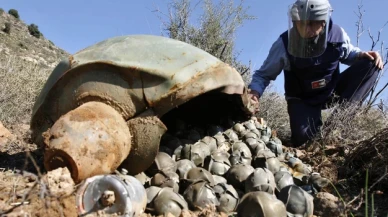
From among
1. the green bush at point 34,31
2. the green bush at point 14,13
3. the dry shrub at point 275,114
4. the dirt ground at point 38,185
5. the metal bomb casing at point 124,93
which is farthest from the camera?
the green bush at point 14,13

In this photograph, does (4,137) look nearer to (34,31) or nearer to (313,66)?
(313,66)

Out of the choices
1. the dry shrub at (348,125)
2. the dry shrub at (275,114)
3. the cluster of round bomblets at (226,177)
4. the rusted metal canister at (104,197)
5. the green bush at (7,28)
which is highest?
the rusted metal canister at (104,197)

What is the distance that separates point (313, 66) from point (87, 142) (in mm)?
3574

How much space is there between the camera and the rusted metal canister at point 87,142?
2.32 meters

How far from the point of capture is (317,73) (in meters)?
5.31

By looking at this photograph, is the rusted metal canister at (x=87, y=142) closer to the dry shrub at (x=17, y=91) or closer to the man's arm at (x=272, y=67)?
the man's arm at (x=272, y=67)

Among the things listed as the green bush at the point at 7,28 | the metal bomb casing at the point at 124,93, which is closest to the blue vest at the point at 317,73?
the metal bomb casing at the point at 124,93

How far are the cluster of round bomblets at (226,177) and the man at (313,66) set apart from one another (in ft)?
4.63

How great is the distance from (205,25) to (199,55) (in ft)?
17.1

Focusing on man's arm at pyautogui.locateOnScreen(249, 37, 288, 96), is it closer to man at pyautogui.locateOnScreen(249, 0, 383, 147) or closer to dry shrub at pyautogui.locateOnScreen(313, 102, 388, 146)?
man at pyautogui.locateOnScreen(249, 0, 383, 147)

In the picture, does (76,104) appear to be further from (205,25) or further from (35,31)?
(35,31)

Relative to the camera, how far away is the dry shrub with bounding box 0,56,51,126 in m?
5.57

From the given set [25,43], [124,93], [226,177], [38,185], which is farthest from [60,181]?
[25,43]

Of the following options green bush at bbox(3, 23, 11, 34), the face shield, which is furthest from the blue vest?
green bush at bbox(3, 23, 11, 34)
